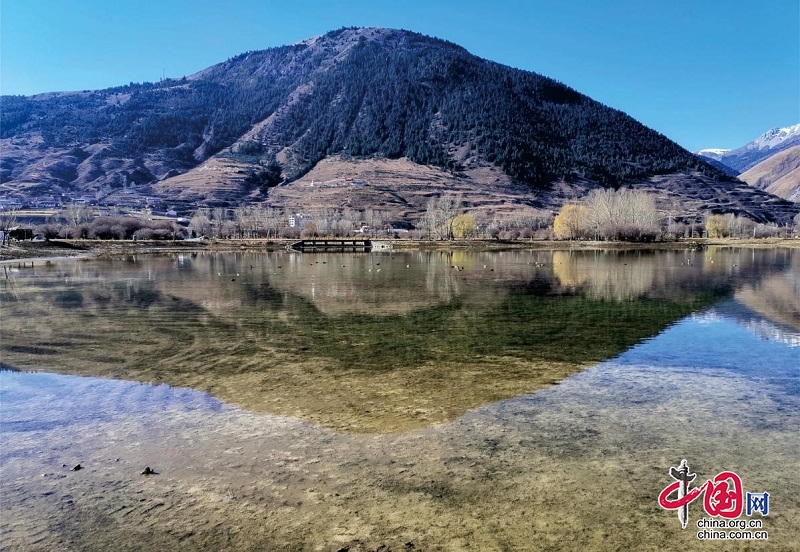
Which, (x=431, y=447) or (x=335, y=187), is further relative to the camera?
(x=335, y=187)

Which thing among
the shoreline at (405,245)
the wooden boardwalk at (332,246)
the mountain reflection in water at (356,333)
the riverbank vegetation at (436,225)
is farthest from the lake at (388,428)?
the riverbank vegetation at (436,225)

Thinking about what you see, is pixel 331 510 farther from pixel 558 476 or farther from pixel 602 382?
pixel 602 382

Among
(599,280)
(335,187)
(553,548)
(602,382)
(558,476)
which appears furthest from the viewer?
(335,187)

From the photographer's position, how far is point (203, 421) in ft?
32.3

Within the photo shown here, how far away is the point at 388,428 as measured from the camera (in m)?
9.48

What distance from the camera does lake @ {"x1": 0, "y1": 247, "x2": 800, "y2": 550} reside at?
6.41 m

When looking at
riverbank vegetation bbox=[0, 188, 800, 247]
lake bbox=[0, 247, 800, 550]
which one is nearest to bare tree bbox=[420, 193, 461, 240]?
riverbank vegetation bbox=[0, 188, 800, 247]

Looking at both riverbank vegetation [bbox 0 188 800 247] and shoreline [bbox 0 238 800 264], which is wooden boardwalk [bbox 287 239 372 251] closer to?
shoreline [bbox 0 238 800 264]

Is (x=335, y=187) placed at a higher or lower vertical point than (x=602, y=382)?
higher

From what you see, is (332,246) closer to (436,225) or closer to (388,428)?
(436,225)

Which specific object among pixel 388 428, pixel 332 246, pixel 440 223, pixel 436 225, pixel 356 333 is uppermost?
pixel 440 223

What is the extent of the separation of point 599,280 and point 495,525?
32.5 meters

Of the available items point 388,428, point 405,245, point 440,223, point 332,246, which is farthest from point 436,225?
point 388,428

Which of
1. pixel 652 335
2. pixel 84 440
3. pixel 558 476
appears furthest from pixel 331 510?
pixel 652 335
